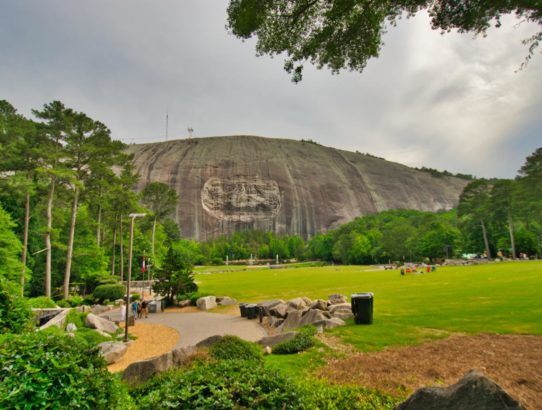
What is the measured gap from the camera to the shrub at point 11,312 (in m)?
8.78

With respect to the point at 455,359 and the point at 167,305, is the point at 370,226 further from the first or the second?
the point at 455,359

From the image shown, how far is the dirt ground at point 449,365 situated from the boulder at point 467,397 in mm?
2397

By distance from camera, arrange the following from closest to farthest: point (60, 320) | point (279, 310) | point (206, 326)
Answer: point (60, 320) < point (279, 310) < point (206, 326)

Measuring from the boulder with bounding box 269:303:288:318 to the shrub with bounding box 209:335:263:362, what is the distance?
866 cm

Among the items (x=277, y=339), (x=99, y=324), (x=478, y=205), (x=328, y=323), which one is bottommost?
(x=99, y=324)

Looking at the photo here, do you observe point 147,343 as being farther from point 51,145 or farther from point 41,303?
point 51,145

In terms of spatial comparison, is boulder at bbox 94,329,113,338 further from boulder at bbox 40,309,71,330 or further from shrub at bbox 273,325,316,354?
shrub at bbox 273,325,316,354

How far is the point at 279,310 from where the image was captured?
17547mm

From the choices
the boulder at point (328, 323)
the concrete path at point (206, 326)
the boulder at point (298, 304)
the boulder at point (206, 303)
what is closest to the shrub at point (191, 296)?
the boulder at point (206, 303)

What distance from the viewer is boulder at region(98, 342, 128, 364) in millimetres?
12789

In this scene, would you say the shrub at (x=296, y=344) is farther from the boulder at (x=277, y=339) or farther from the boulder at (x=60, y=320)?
the boulder at (x=60, y=320)

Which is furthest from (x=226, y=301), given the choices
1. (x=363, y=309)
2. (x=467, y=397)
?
(x=467, y=397)

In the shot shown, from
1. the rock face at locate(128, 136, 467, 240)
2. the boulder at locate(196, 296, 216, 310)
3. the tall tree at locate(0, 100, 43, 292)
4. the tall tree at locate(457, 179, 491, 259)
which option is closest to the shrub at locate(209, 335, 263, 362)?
the boulder at locate(196, 296, 216, 310)

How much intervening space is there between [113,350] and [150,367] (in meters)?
7.36
